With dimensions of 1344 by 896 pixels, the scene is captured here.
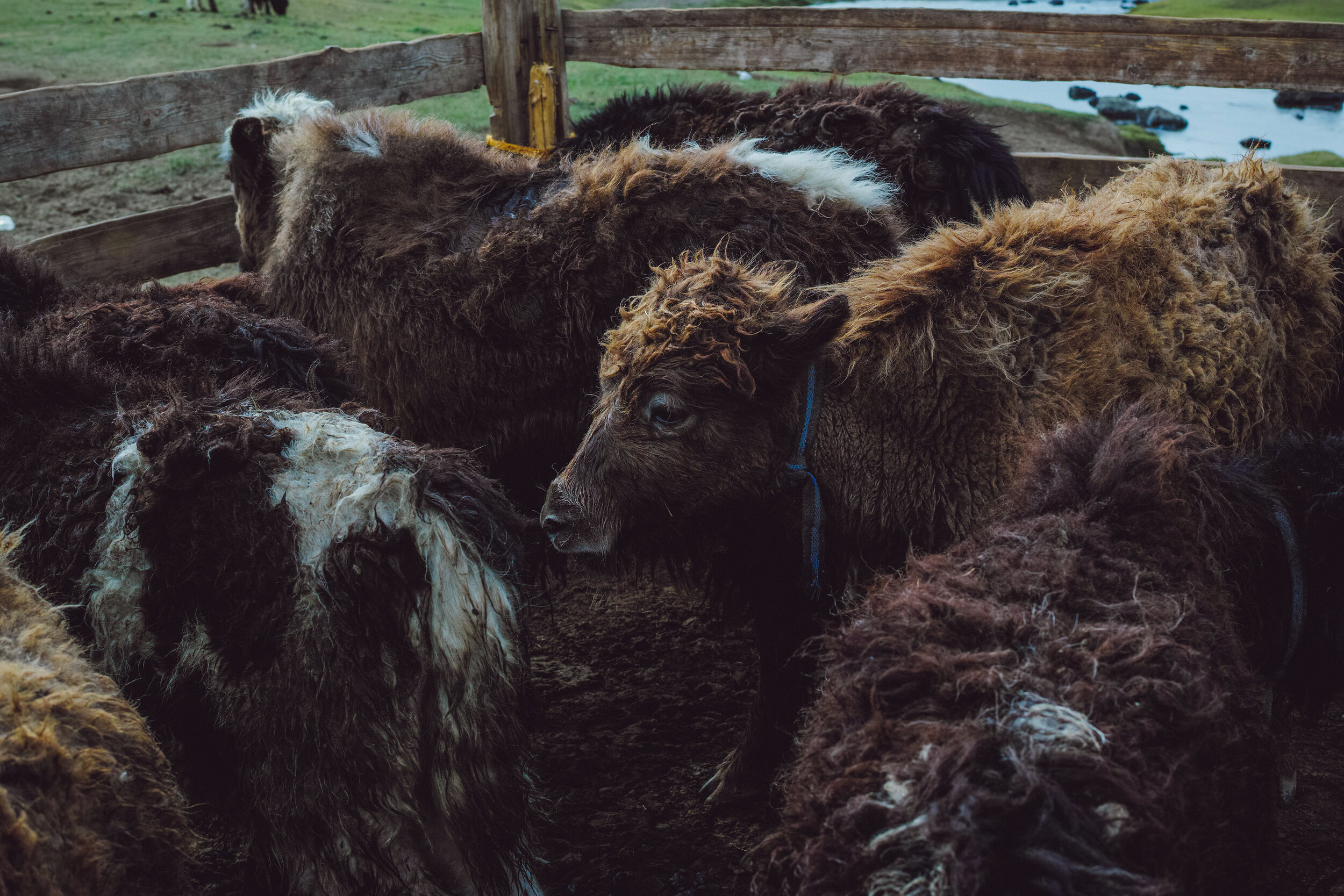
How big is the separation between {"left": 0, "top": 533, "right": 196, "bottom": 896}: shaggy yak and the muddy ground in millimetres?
964

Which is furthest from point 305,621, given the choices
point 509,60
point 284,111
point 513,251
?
point 509,60

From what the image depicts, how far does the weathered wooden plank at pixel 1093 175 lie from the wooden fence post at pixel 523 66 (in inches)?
124

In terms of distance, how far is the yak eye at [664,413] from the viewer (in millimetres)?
2766

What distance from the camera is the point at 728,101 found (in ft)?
18.2

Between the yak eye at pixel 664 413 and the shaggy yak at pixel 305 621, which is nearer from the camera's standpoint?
the shaggy yak at pixel 305 621

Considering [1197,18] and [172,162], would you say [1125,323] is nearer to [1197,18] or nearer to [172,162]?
[1197,18]

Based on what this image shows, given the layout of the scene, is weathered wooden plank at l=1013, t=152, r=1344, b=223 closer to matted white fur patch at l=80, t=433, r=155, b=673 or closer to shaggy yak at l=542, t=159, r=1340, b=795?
shaggy yak at l=542, t=159, r=1340, b=795

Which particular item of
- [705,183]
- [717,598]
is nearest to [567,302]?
[705,183]

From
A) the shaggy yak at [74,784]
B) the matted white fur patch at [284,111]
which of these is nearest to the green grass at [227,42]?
the matted white fur patch at [284,111]

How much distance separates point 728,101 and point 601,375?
3243 millimetres

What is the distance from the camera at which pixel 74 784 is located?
165 cm

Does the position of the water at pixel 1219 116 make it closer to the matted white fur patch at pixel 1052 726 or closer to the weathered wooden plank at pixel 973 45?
the weathered wooden plank at pixel 973 45

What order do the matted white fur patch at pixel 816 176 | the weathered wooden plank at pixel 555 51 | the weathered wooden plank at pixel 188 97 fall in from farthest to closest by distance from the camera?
the weathered wooden plank at pixel 555 51, the weathered wooden plank at pixel 188 97, the matted white fur patch at pixel 816 176

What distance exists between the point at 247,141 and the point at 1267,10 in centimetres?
598
